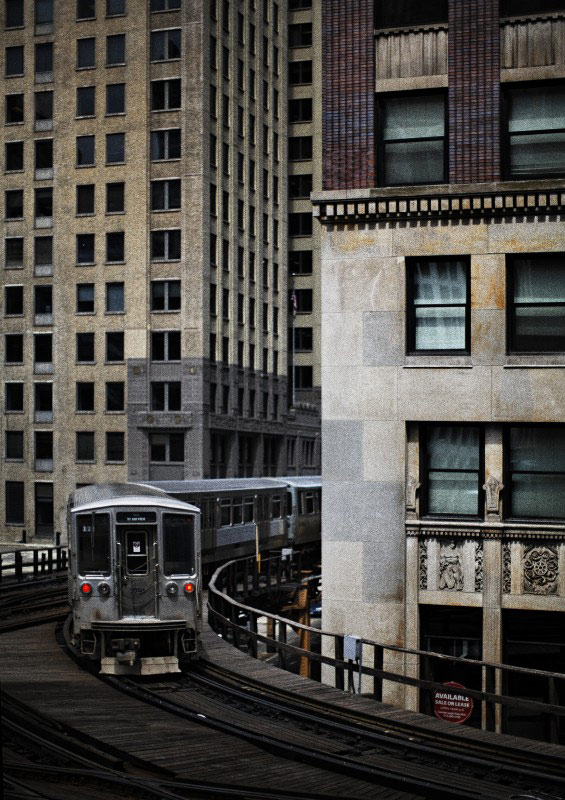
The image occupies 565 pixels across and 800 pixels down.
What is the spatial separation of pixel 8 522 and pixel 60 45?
3230 centimetres

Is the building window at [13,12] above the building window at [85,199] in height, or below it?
above

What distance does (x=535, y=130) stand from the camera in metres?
22.7

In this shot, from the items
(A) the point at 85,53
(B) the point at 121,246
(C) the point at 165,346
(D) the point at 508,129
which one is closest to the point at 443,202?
(D) the point at 508,129

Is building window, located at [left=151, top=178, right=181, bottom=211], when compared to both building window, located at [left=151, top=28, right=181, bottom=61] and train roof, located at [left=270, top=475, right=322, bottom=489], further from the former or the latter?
train roof, located at [left=270, top=475, right=322, bottom=489]

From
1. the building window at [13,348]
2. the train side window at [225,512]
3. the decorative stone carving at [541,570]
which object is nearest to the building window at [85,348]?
the building window at [13,348]

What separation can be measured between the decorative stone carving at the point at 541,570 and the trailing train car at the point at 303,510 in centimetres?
3220

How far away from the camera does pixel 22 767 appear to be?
14359mm

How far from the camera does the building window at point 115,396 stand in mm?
75562

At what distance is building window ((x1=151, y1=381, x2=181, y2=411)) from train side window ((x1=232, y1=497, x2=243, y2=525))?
2810 cm

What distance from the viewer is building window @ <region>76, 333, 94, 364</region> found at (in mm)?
76688

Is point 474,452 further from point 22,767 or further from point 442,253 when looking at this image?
point 22,767

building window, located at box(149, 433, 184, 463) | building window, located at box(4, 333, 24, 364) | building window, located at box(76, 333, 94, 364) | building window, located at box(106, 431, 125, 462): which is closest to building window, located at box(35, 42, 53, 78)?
building window, located at box(4, 333, 24, 364)

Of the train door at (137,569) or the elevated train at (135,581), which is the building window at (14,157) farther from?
the train door at (137,569)

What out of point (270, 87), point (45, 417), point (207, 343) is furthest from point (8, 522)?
point (270, 87)
